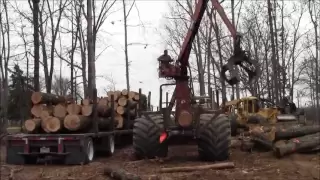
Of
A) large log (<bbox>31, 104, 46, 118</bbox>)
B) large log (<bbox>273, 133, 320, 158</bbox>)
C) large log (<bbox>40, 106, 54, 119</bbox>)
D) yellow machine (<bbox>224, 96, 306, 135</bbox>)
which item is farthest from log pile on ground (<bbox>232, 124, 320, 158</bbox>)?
yellow machine (<bbox>224, 96, 306, 135</bbox>)

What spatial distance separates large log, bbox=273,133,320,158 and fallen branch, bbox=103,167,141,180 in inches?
198

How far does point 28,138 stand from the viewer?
476 inches

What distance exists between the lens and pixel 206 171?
9.74m

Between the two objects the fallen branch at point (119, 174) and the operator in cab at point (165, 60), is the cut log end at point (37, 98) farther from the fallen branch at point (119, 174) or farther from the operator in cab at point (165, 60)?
the fallen branch at point (119, 174)

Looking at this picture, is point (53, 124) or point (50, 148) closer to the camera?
point (50, 148)

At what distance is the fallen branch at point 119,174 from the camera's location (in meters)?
8.61

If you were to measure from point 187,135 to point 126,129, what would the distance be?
5428mm

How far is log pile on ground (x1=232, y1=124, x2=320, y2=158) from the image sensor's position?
489 inches

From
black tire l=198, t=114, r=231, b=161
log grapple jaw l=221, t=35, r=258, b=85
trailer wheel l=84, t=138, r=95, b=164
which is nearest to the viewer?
log grapple jaw l=221, t=35, r=258, b=85

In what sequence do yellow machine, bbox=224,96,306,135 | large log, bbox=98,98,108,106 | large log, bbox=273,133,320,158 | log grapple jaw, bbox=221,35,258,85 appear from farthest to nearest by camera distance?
yellow machine, bbox=224,96,306,135 → large log, bbox=98,98,108,106 → large log, bbox=273,133,320,158 → log grapple jaw, bbox=221,35,258,85

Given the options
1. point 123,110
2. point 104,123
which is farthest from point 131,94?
point 104,123

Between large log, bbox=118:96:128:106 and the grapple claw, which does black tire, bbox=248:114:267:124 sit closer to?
large log, bbox=118:96:128:106

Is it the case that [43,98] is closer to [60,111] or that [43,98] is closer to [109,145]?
[60,111]

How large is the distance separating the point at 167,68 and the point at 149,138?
7.38 ft
